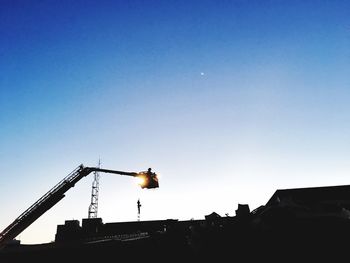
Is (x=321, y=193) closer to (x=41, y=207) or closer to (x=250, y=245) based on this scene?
(x=250, y=245)

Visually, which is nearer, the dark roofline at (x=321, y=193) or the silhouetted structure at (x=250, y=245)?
the silhouetted structure at (x=250, y=245)

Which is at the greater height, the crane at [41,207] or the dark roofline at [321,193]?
the dark roofline at [321,193]

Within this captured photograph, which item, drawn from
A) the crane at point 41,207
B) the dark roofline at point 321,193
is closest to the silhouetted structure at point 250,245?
the crane at point 41,207

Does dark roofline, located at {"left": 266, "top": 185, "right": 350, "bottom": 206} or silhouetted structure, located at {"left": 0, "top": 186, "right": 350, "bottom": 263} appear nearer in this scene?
silhouetted structure, located at {"left": 0, "top": 186, "right": 350, "bottom": 263}

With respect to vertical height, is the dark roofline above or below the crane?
above

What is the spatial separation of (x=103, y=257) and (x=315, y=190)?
3179 cm

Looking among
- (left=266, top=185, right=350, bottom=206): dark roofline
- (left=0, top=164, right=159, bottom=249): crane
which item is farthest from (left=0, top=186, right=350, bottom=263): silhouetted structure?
(left=266, top=185, right=350, bottom=206): dark roofline

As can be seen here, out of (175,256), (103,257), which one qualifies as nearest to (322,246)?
(175,256)

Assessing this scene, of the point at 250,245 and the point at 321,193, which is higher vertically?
the point at 321,193

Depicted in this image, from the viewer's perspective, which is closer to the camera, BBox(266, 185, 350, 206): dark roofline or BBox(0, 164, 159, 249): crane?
BBox(0, 164, 159, 249): crane

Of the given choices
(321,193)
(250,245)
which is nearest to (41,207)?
(250,245)

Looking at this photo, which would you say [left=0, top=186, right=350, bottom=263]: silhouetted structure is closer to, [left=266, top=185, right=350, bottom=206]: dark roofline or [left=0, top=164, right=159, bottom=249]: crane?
[left=0, top=164, right=159, bottom=249]: crane

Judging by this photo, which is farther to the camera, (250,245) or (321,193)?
(321,193)

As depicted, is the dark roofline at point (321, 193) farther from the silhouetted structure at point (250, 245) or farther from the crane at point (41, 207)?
the crane at point (41, 207)
